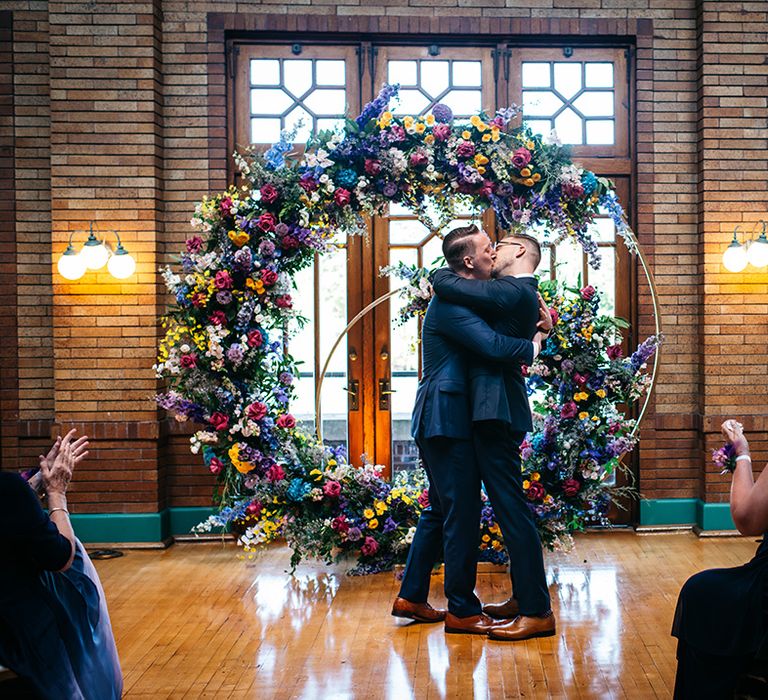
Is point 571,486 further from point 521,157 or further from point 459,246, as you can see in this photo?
point 521,157

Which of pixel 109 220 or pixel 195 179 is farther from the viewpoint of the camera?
pixel 195 179

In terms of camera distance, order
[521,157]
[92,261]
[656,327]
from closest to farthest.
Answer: [521,157] < [656,327] < [92,261]

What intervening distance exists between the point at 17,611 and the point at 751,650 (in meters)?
2.41

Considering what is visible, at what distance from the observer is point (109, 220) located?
7.16 metres

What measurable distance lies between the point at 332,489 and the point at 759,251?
3668 mm

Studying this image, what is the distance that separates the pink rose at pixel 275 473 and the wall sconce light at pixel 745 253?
3767 millimetres

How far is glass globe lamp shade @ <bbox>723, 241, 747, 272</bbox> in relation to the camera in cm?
719

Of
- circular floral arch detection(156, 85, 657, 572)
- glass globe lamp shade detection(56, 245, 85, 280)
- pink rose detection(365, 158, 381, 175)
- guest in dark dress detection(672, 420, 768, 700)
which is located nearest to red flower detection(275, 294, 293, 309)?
circular floral arch detection(156, 85, 657, 572)

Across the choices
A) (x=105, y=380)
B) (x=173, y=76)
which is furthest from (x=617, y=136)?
(x=105, y=380)

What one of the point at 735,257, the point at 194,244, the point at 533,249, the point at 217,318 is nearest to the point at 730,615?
the point at 533,249

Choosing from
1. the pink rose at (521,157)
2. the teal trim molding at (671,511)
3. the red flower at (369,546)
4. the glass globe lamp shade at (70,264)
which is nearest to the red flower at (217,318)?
the glass globe lamp shade at (70,264)

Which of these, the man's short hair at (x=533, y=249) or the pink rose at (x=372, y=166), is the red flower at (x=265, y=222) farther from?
the man's short hair at (x=533, y=249)

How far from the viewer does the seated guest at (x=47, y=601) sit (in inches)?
119

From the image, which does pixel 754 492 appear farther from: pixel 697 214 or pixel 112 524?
pixel 112 524
